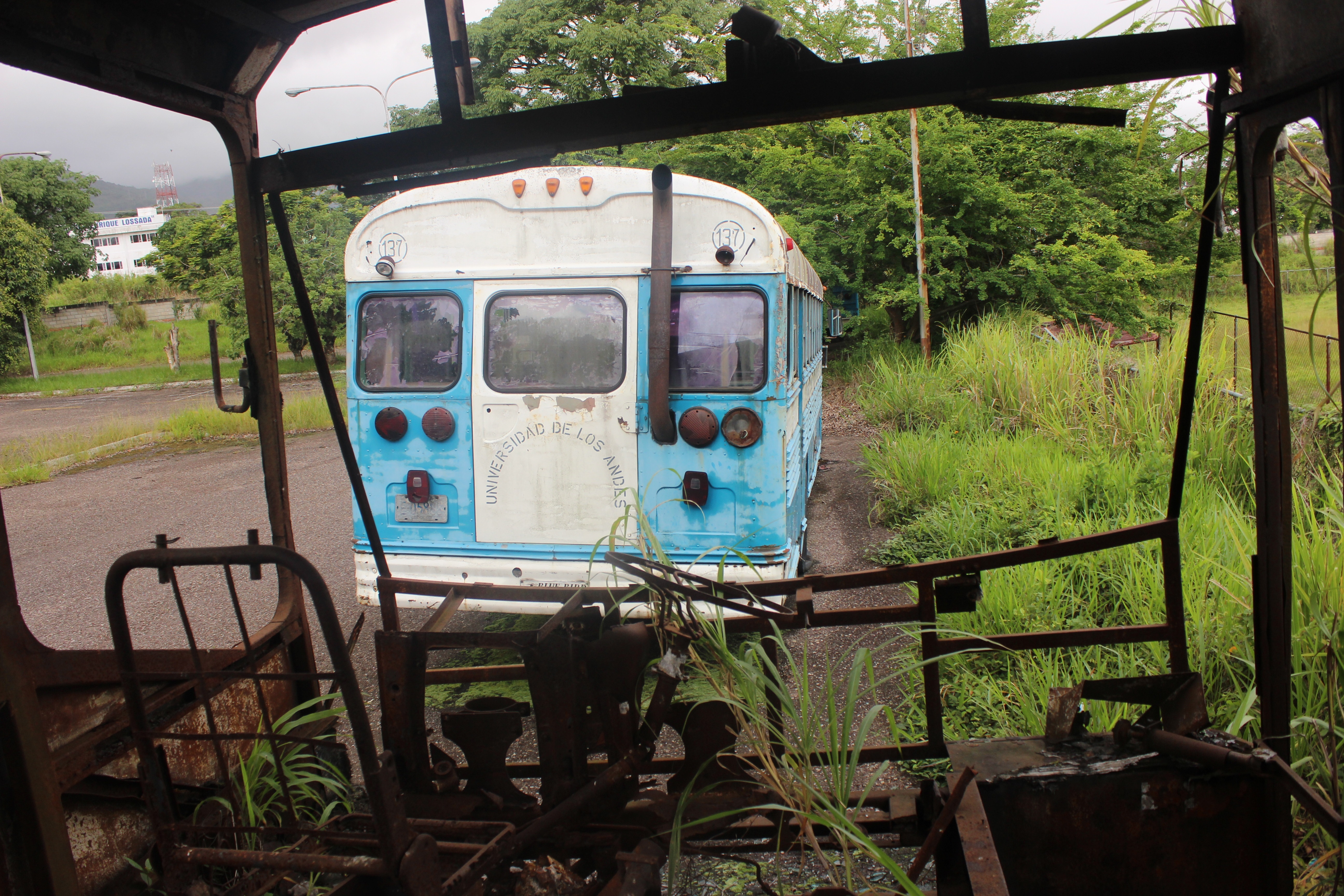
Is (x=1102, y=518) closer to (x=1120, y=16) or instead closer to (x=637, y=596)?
(x=637, y=596)

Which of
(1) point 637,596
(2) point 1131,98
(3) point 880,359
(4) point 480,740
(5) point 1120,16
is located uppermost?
(2) point 1131,98

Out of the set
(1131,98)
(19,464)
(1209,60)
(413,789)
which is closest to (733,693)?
(413,789)

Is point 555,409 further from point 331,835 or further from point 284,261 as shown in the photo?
point 284,261

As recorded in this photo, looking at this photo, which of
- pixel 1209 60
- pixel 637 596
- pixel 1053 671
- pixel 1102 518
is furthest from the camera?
pixel 1102 518

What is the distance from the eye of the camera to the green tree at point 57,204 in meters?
29.2

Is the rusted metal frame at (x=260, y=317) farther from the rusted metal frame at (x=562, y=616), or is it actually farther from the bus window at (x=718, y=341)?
the bus window at (x=718, y=341)

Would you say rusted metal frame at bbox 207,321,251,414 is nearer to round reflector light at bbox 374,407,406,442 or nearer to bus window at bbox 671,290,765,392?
round reflector light at bbox 374,407,406,442

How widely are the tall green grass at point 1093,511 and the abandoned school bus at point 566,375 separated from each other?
1.40 metres

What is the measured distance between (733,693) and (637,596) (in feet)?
3.51

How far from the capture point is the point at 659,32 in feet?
65.9

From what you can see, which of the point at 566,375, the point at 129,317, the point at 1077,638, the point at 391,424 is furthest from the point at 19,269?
the point at 1077,638

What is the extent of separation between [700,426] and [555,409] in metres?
0.82

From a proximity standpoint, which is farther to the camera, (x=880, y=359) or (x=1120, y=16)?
(x=880, y=359)

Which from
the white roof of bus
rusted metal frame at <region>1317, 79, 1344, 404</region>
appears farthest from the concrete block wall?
rusted metal frame at <region>1317, 79, 1344, 404</region>
